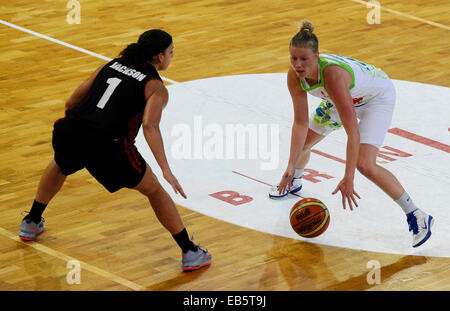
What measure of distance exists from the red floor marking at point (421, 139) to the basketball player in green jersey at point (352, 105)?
1.70 meters

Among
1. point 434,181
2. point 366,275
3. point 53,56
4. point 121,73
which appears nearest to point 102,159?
point 121,73

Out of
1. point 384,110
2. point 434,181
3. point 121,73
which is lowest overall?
point 434,181

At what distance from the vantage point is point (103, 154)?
18.3 feet

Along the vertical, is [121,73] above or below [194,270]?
above

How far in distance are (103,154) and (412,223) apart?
2136 mm

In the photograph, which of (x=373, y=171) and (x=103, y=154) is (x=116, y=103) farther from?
(x=373, y=171)

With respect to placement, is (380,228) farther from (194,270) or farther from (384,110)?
(194,270)

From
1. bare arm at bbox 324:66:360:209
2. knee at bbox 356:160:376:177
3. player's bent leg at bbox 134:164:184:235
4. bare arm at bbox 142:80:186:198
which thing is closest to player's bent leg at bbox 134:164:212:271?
player's bent leg at bbox 134:164:184:235

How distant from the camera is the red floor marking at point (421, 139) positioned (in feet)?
25.6

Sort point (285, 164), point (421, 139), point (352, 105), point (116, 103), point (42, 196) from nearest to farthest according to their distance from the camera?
point (116, 103)
point (352, 105)
point (42, 196)
point (285, 164)
point (421, 139)

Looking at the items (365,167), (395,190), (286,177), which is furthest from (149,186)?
(395,190)

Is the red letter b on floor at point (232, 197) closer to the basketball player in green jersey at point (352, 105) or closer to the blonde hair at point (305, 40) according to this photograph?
the basketball player in green jersey at point (352, 105)
